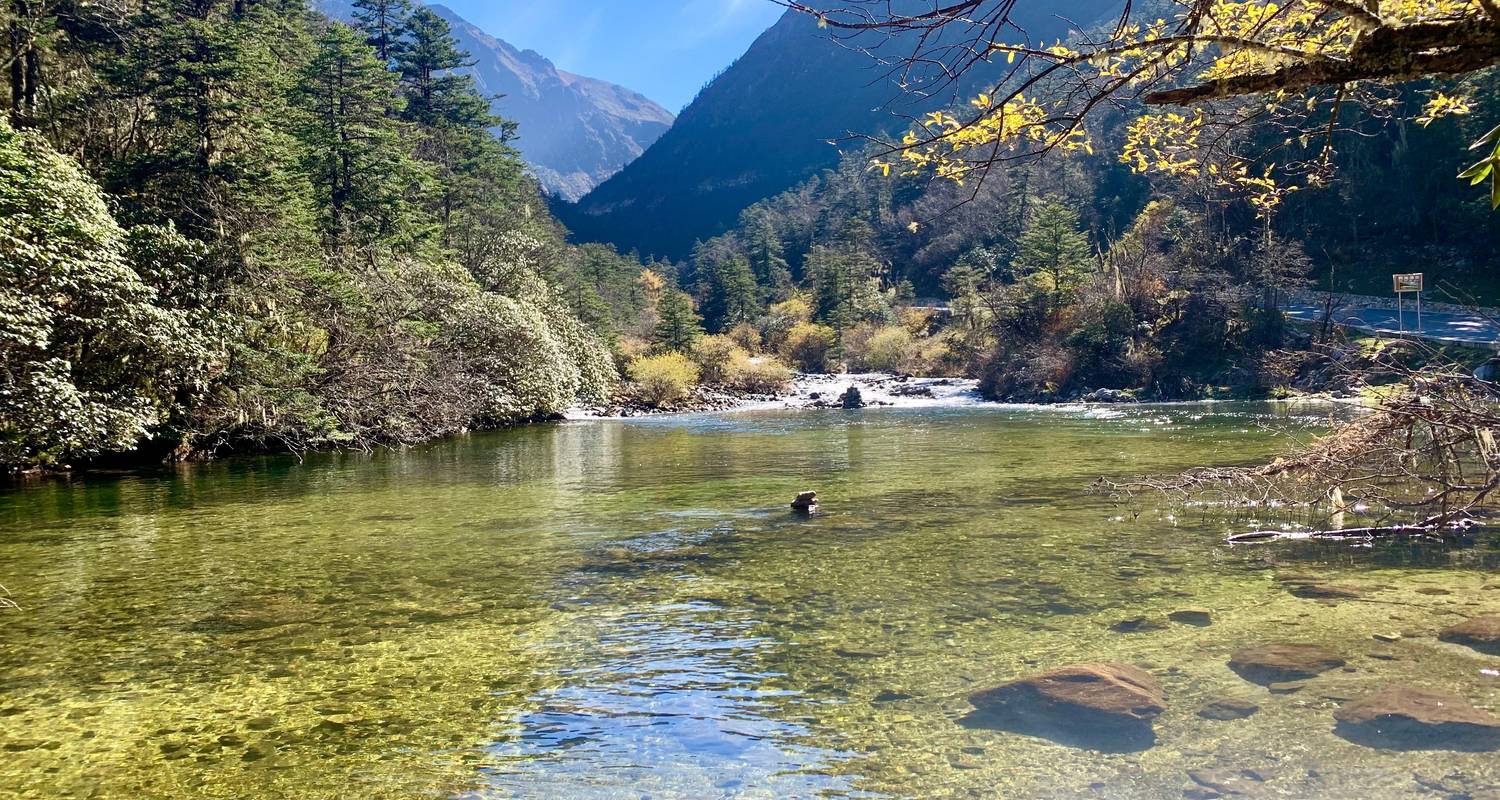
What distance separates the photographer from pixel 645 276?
3597 inches

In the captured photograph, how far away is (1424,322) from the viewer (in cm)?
3469

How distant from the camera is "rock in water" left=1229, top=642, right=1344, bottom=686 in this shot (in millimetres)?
5102

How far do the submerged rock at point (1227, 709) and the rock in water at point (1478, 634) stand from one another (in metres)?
1.80

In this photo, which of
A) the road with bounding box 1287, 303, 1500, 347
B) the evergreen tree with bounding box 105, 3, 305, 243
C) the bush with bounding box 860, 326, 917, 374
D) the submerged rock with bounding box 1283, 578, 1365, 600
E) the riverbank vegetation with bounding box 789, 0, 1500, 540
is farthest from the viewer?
the bush with bounding box 860, 326, 917, 374

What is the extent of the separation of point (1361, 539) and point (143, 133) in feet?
77.9

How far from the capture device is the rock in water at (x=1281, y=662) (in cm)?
510

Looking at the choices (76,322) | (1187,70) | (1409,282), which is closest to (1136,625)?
(1187,70)

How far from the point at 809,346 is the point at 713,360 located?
15771 mm

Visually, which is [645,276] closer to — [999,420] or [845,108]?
[999,420]

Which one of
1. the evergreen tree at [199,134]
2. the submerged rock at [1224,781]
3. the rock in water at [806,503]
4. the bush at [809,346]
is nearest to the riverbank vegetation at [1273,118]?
the submerged rock at [1224,781]

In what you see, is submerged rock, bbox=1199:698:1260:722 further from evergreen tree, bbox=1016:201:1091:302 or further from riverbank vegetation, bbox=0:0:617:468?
evergreen tree, bbox=1016:201:1091:302

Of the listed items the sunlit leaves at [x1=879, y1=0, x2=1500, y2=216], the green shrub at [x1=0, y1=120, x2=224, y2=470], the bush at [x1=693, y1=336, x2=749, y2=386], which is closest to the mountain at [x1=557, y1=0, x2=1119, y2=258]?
the bush at [x1=693, y1=336, x2=749, y2=386]

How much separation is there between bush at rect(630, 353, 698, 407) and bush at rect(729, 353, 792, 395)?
4.65 metres

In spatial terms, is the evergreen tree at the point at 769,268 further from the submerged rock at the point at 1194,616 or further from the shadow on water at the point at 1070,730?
the shadow on water at the point at 1070,730
